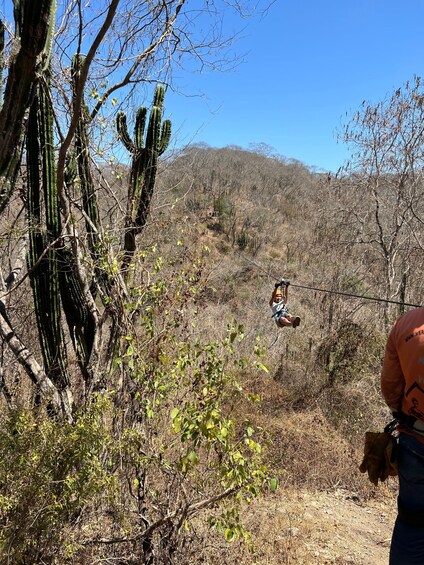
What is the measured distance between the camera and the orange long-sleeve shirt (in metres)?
1.86

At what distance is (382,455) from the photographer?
2188 mm

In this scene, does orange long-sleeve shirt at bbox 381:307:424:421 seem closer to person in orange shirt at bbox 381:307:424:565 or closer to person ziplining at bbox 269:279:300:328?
person in orange shirt at bbox 381:307:424:565

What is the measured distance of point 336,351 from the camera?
8375 millimetres

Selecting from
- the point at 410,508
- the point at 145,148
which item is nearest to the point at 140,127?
the point at 145,148

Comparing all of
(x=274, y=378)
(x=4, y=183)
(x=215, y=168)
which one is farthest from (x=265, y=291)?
(x=215, y=168)

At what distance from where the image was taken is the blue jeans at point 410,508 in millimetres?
1930

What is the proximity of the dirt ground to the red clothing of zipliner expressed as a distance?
236 centimetres

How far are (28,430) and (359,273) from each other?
899 centimetres

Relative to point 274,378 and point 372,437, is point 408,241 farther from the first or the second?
point 372,437

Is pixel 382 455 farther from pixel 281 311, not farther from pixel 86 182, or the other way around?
pixel 86 182

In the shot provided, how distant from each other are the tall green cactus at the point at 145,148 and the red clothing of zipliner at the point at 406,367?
11.3 feet

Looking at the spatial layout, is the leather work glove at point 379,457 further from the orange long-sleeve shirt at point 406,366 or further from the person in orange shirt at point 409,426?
the orange long-sleeve shirt at point 406,366

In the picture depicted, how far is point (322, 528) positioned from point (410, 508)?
2.91 meters

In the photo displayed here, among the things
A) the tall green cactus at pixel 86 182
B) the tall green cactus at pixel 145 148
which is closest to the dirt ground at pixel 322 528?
the tall green cactus at pixel 86 182
